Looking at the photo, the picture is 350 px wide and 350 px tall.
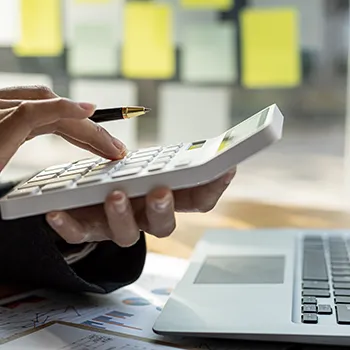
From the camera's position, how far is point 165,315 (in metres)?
0.51

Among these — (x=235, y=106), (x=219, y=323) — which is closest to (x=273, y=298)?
(x=219, y=323)

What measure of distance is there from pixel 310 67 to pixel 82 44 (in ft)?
1.65

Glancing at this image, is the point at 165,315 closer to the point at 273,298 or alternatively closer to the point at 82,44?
the point at 273,298

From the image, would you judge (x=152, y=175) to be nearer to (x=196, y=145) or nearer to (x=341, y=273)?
(x=196, y=145)

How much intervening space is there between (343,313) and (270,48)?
1.04 m

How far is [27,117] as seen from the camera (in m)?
0.49

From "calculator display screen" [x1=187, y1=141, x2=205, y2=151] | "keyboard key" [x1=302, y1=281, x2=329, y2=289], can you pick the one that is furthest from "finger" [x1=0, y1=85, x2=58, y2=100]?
"keyboard key" [x1=302, y1=281, x2=329, y2=289]

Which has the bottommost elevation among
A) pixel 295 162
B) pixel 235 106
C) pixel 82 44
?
pixel 295 162

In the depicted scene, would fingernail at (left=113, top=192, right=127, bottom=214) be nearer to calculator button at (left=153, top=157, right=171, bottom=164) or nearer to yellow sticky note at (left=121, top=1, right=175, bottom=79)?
calculator button at (left=153, top=157, right=171, bottom=164)

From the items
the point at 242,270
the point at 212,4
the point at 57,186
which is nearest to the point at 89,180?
the point at 57,186

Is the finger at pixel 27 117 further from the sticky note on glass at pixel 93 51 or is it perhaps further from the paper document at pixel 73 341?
the sticky note on glass at pixel 93 51

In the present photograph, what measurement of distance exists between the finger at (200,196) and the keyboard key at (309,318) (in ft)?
0.39

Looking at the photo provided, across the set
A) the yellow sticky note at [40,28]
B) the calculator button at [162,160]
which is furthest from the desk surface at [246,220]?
the yellow sticky note at [40,28]

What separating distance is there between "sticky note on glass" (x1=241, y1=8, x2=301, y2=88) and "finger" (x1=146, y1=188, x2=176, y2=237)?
1.00 metres
